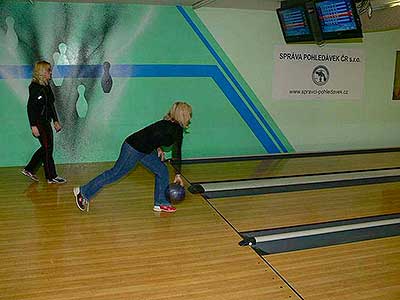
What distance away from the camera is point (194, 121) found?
19.6 feet

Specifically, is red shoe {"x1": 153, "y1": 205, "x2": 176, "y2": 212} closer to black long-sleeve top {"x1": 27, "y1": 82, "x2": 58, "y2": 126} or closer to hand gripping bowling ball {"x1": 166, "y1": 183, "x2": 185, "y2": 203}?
hand gripping bowling ball {"x1": 166, "y1": 183, "x2": 185, "y2": 203}

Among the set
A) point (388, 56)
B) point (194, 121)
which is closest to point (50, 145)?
point (194, 121)

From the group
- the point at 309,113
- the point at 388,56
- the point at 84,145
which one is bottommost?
the point at 84,145

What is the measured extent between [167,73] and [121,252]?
3.13 meters

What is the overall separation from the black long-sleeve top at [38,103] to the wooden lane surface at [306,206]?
1.79 meters

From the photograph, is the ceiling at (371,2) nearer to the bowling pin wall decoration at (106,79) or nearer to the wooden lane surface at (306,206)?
the bowling pin wall decoration at (106,79)

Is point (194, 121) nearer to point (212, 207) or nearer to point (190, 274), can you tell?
point (212, 207)

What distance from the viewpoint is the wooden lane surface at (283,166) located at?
5199 mm

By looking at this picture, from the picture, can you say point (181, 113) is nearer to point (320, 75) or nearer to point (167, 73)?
point (167, 73)

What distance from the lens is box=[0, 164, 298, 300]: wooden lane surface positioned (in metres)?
2.58

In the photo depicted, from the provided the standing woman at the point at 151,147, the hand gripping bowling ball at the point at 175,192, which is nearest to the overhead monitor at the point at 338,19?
the standing woman at the point at 151,147

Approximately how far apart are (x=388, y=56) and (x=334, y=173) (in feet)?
8.72

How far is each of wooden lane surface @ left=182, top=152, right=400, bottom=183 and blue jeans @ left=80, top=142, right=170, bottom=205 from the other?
3.38 ft

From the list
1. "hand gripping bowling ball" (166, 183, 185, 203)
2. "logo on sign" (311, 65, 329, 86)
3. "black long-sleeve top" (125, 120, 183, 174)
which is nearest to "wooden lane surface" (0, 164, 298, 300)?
"hand gripping bowling ball" (166, 183, 185, 203)
